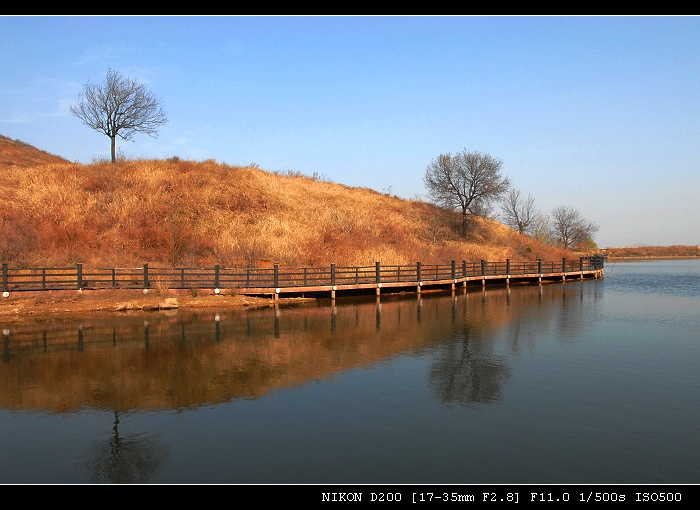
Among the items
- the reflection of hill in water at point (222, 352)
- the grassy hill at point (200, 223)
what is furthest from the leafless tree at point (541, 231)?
the reflection of hill in water at point (222, 352)

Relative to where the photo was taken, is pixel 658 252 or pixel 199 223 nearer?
pixel 199 223

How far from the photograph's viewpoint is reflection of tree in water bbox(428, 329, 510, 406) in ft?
37.1

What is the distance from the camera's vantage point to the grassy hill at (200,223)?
3681 centimetres

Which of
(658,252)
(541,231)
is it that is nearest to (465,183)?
(541,231)

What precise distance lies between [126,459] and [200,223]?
3793 cm

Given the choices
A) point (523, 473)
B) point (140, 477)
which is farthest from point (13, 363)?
point (523, 473)

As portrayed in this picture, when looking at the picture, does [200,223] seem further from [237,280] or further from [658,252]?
[658,252]

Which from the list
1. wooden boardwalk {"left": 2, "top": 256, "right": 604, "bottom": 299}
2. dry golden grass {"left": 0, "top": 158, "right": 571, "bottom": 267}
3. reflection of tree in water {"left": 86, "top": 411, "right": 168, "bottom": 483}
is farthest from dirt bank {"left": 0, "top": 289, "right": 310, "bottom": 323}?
reflection of tree in water {"left": 86, "top": 411, "right": 168, "bottom": 483}

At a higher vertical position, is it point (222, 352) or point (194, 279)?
point (194, 279)

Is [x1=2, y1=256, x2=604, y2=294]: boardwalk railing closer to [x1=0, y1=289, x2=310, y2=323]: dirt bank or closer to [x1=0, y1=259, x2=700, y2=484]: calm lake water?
[x1=0, y1=289, x2=310, y2=323]: dirt bank

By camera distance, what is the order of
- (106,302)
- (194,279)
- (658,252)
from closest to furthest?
1. (106,302)
2. (194,279)
3. (658,252)

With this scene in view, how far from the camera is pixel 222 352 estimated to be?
1603cm
